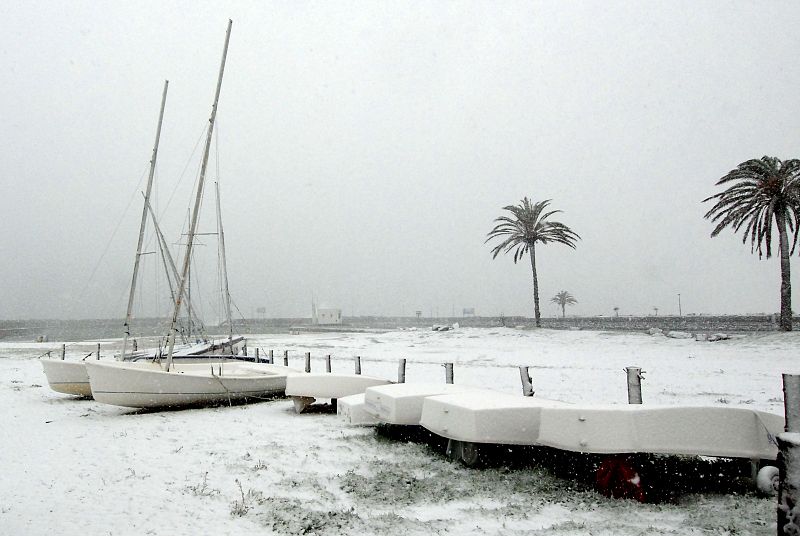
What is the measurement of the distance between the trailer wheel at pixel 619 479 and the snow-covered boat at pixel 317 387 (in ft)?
22.6

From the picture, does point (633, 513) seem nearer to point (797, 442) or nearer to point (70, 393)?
point (797, 442)

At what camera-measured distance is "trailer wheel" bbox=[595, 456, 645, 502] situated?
6.02 m

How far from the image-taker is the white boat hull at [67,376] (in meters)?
14.5

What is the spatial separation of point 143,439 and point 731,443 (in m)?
9.17

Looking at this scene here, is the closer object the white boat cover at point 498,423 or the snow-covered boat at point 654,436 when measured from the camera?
the snow-covered boat at point 654,436

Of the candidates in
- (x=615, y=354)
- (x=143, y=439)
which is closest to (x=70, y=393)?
(x=143, y=439)

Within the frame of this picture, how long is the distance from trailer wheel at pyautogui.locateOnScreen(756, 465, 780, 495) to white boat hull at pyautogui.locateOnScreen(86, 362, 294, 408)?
11183 millimetres

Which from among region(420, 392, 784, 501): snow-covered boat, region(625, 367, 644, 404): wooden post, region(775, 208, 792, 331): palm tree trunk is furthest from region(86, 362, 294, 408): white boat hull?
region(775, 208, 792, 331): palm tree trunk

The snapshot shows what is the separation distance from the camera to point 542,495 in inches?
245

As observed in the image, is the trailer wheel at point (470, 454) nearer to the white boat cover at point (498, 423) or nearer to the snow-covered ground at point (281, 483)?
the snow-covered ground at point (281, 483)

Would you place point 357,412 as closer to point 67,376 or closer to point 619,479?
point 619,479

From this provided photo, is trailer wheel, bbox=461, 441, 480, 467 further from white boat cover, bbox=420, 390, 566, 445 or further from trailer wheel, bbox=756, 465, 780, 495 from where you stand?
trailer wheel, bbox=756, 465, 780, 495

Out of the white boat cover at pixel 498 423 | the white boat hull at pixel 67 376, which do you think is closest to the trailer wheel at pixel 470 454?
the white boat cover at pixel 498 423

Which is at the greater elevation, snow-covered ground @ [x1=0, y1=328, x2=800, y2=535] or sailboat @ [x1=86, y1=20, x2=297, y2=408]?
sailboat @ [x1=86, y1=20, x2=297, y2=408]
